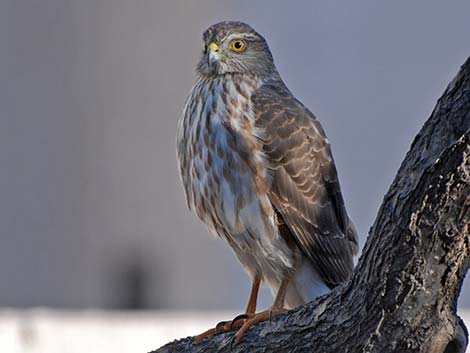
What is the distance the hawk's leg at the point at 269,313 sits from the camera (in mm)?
4375

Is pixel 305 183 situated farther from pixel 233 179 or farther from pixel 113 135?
pixel 113 135

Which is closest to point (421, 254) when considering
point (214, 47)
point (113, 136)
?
point (214, 47)

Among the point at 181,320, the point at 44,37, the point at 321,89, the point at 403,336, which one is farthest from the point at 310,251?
the point at 44,37

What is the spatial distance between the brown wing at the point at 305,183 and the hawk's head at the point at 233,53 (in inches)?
11.5

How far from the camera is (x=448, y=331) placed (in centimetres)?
354

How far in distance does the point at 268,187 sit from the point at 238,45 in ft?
2.94

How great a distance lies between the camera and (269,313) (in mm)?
4746

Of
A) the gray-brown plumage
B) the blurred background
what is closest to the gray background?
the blurred background

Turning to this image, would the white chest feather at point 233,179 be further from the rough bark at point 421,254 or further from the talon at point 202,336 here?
the rough bark at point 421,254

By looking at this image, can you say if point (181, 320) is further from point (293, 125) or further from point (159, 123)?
→ point (159, 123)

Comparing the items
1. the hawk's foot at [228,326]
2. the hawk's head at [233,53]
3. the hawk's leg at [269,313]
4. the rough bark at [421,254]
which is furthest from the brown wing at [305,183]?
the rough bark at [421,254]

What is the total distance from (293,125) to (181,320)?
1.10 metres

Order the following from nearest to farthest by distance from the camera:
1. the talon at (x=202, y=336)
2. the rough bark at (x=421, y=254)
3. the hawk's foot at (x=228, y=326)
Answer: the rough bark at (x=421, y=254) → the talon at (x=202, y=336) → the hawk's foot at (x=228, y=326)

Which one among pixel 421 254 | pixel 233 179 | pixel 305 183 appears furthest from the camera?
pixel 305 183
